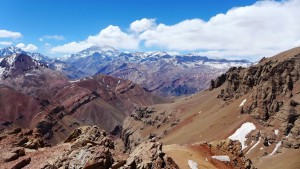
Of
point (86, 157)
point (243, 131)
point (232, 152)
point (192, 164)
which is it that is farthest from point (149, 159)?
point (243, 131)

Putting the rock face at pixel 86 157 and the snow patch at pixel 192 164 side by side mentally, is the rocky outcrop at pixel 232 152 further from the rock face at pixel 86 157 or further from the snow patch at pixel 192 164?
the rock face at pixel 86 157

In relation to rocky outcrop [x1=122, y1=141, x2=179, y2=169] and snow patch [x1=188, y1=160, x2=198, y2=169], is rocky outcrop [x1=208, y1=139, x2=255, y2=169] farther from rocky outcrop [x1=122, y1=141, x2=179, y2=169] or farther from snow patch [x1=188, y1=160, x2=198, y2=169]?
rocky outcrop [x1=122, y1=141, x2=179, y2=169]

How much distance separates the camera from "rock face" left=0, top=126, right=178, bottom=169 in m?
36.8

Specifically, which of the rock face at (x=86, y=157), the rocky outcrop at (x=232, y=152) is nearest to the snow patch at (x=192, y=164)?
the rock face at (x=86, y=157)

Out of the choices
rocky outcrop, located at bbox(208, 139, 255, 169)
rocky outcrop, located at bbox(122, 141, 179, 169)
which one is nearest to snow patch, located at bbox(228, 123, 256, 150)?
rocky outcrop, located at bbox(208, 139, 255, 169)

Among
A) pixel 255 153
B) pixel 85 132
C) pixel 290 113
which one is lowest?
pixel 255 153

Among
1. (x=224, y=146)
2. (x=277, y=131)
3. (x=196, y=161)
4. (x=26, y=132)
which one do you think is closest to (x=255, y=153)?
(x=277, y=131)

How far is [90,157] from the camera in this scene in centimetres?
3672

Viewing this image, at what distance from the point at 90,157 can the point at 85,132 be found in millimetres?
13132

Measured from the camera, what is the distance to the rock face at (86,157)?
36.8 metres

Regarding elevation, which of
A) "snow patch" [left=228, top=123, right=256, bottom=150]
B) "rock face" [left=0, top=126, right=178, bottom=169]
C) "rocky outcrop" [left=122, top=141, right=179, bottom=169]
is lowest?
"snow patch" [left=228, top=123, right=256, bottom=150]

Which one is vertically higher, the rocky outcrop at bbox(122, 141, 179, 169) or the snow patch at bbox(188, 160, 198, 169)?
the rocky outcrop at bbox(122, 141, 179, 169)

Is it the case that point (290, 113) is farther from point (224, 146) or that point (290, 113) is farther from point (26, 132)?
point (26, 132)

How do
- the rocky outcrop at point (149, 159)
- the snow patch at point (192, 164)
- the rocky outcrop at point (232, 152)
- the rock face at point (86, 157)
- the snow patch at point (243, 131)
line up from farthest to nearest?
the snow patch at point (243, 131)
the rocky outcrop at point (232, 152)
the snow patch at point (192, 164)
the rocky outcrop at point (149, 159)
the rock face at point (86, 157)
